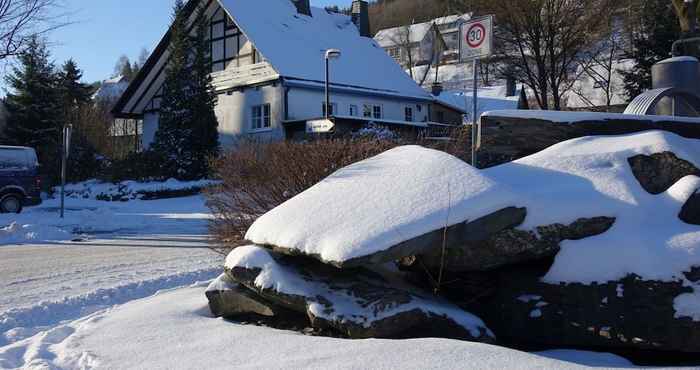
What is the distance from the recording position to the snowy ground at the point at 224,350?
4.09m

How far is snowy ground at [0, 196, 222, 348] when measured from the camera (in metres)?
7.02

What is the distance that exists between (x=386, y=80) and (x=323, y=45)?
3.91m

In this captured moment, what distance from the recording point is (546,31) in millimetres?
22891

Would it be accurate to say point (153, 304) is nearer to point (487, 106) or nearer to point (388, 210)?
point (388, 210)

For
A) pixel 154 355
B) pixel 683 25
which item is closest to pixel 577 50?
pixel 683 25

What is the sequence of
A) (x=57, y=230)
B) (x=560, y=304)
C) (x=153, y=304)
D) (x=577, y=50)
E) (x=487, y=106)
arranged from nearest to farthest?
(x=560, y=304)
(x=153, y=304)
(x=57, y=230)
(x=577, y=50)
(x=487, y=106)

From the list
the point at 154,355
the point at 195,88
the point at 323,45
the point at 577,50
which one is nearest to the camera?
the point at 154,355

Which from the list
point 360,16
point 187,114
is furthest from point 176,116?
point 360,16

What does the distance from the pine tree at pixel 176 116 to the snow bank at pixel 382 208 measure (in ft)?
70.7

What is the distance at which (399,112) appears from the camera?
3406 centimetres

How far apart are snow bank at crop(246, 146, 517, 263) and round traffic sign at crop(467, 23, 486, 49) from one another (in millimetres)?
1670

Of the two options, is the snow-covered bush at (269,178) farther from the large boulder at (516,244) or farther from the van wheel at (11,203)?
the van wheel at (11,203)

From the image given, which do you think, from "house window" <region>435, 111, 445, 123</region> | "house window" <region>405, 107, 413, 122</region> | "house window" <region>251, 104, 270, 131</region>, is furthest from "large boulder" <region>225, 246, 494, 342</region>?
"house window" <region>435, 111, 445, 123</region>

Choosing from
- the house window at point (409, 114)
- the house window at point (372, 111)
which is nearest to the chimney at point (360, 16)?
the house window at point (409, 114)
